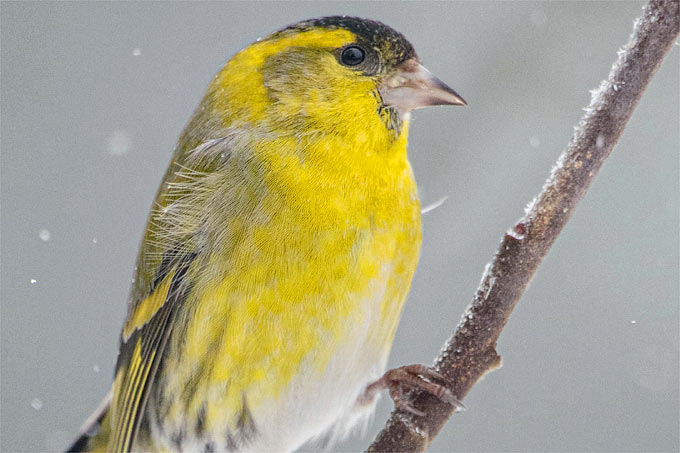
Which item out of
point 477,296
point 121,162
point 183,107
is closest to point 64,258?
point 121,162

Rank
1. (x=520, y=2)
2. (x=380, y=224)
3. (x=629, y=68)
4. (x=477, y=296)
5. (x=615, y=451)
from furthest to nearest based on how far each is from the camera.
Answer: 1. (x=520, y=2)
2. (x=615, y=451)
3. (x=380, y=224)
4. (x=477, y=296)
5. (x=629, y=68)

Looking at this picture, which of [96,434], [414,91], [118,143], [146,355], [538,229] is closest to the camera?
[538,229]

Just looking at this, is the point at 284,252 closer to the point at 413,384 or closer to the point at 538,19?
the point at 413,384

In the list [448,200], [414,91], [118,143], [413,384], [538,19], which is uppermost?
[538,19]

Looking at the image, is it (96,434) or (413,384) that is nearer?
(413,384)

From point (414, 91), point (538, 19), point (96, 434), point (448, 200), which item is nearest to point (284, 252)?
point (414, 91)

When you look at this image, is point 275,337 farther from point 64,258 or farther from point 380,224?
point 64,258

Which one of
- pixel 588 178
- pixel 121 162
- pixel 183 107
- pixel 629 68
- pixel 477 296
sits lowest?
pixel 121 162

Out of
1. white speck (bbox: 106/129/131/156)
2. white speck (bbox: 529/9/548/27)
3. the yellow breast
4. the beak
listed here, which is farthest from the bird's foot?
white speck (bbox: 106/129/131/156)
